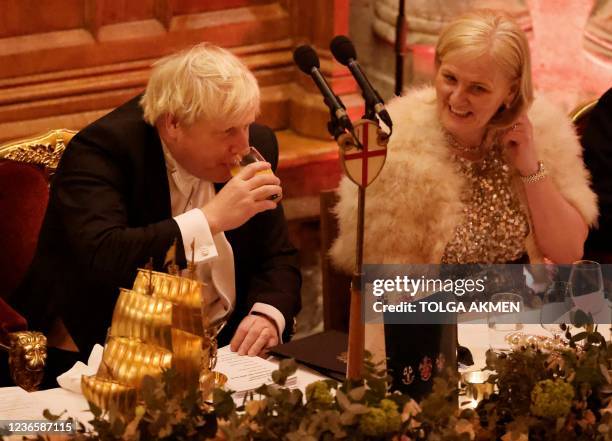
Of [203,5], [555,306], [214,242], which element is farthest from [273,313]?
[203,5]

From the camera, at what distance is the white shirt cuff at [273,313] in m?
3.03

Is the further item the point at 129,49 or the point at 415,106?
the point at 129,49

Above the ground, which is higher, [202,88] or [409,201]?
[202,88]

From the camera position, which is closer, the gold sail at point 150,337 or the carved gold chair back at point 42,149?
the gold sail at point 150,337

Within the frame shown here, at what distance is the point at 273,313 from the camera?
10.0 ft

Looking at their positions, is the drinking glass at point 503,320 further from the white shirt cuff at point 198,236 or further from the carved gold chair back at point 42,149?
the carved gold chair back at point 42,149

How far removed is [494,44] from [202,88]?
0.85 metres

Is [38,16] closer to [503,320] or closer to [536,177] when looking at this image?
[536,177]

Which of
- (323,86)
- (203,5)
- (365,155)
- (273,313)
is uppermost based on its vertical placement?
(323,86)

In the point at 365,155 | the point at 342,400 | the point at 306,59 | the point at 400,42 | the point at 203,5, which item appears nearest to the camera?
the point at 342,400

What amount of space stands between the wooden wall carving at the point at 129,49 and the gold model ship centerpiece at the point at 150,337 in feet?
6.47

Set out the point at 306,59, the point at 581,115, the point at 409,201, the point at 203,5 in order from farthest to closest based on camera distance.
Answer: the point at 203,5 → the point at 581,115 → the point at 409,201 → the point at 306,59

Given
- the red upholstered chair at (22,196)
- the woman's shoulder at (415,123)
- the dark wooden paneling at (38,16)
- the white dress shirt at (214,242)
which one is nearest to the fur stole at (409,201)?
the woman's shoulder at (415,123)

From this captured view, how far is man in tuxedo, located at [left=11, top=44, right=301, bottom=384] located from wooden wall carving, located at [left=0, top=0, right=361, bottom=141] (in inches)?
36.0
